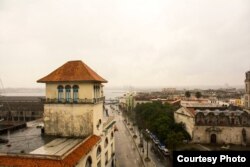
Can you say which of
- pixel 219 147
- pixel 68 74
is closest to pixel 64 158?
pixel 68 74

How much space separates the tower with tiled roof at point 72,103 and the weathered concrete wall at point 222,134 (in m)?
34.5

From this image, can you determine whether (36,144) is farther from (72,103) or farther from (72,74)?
(72,74)

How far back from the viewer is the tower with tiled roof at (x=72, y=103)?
99.0 feet

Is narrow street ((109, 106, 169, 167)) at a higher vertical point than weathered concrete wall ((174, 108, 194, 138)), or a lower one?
lower

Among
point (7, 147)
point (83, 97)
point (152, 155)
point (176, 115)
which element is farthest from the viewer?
point (176, 115)

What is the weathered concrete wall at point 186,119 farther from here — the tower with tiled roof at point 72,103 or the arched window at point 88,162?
the arched window at point 88,162

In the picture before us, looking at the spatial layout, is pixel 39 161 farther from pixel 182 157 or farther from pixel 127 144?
pixel 127 144

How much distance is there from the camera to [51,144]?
2695cm

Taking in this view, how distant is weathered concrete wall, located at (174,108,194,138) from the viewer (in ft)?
198

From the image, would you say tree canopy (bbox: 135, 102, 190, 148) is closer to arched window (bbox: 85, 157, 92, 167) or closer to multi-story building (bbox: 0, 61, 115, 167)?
multi-story building (bbox: 0, 61, 115, 167)

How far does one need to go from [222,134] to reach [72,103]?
137 feet

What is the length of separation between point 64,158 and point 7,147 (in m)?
8.17

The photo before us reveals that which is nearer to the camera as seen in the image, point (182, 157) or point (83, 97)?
point (182, 157)

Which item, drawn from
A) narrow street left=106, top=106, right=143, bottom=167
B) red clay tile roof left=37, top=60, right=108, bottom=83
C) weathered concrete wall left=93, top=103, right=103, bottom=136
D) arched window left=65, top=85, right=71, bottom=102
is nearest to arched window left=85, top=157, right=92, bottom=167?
weathered concrete wall left=93, top=103, right=103, bottom=136
